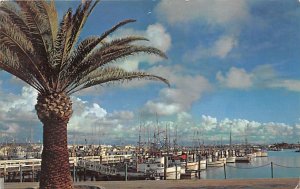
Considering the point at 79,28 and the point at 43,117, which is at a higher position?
the point at 79,28

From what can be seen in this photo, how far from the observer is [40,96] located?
10.7 meters

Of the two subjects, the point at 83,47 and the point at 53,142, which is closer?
the point at 53,142

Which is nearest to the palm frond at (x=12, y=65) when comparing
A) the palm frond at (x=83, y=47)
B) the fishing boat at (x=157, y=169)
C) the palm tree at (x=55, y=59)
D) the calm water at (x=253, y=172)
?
the palm tree at (x=55, y=59)

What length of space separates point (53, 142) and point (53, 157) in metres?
0.38

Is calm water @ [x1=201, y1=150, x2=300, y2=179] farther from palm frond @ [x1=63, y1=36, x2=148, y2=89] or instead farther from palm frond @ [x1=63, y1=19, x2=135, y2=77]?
palm frond @ [x1=63, y1=19, x2=135, y2=77]

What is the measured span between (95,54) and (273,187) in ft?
22.1

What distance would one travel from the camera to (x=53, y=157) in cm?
1046

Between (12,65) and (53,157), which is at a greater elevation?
(12,65)

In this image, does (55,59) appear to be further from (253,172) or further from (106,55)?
(253,172)

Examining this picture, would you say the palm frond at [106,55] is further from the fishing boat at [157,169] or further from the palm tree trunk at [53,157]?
the fishing boat at [157,169]

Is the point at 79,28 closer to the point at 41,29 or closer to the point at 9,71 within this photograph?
the point at 41,29

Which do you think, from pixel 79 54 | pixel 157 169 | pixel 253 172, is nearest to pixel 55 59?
pixel 79 54

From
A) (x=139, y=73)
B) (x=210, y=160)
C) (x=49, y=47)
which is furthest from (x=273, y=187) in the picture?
→ (x=210, y=160)

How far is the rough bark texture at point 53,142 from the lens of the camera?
10.5 meters
